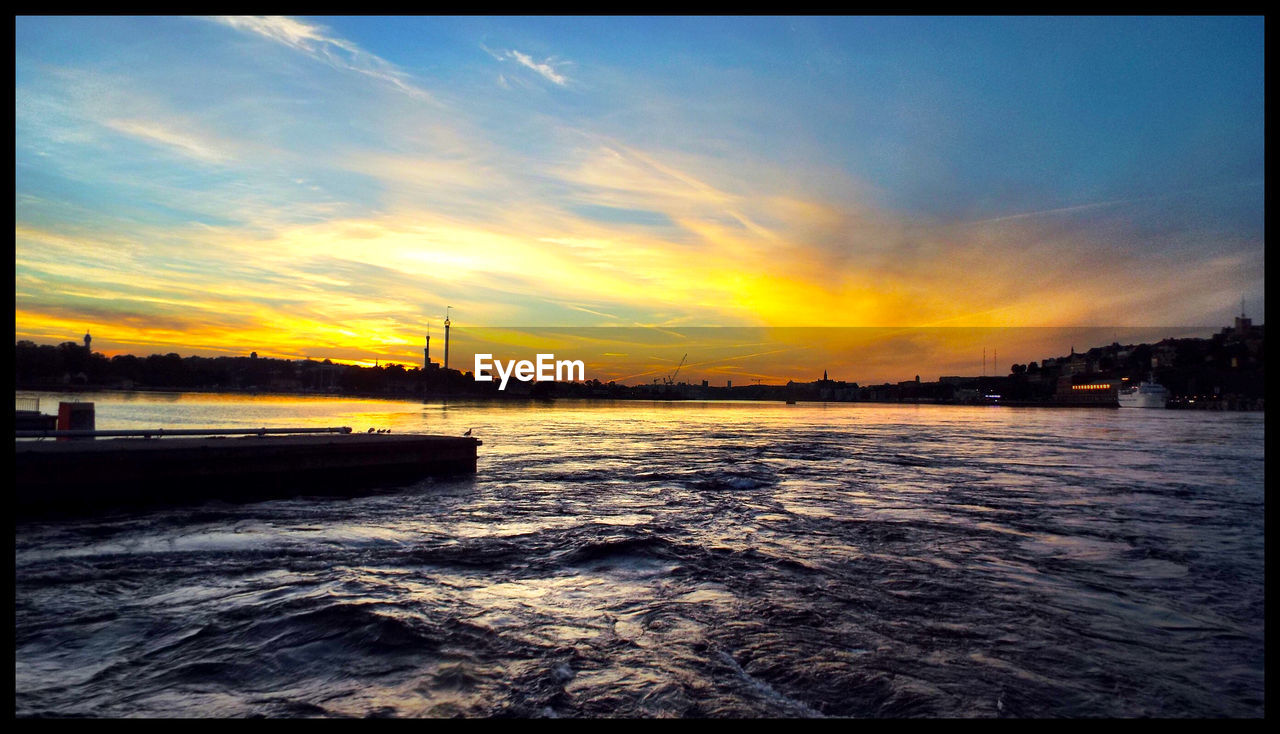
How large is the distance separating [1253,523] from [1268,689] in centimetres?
2038

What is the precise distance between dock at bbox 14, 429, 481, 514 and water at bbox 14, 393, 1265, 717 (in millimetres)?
1153

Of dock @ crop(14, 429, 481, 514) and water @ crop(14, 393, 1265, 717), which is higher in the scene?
dock @ crop(14, 429, 481, 514)

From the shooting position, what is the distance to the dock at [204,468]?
1633cm

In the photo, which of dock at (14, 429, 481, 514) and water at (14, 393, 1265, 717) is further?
dock at (14, 429, 481, 514)

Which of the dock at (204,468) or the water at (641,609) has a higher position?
the dock at (204,468)

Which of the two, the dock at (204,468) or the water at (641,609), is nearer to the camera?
the water at (641,609)

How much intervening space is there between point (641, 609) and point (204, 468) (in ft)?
49.6

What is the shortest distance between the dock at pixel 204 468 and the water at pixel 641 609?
1153 millimetres

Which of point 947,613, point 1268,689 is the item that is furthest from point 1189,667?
point 1268,689

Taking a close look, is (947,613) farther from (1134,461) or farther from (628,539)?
(1134,461)

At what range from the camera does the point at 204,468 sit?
1895 cm

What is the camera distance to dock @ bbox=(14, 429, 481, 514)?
1633cm
